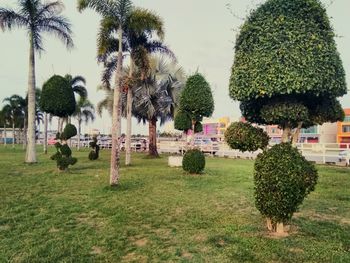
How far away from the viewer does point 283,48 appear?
19.9 ft

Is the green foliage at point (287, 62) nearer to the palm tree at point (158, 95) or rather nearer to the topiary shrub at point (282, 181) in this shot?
the topiary shrub at point (282, 181)

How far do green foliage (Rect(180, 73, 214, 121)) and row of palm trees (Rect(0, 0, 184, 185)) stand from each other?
2773 mm

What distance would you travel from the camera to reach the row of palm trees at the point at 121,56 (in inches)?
520

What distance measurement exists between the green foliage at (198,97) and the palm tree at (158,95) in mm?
12222

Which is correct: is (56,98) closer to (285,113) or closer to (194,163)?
(194,163)

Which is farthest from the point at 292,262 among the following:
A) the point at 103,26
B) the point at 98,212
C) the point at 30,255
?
the point at 103,26

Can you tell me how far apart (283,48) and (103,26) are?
1039cm

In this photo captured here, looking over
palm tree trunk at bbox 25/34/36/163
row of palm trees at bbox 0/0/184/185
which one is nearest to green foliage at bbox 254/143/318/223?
row of palm trees at bbox 0/0/184/185

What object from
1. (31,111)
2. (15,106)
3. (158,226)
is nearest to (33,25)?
(31,111)

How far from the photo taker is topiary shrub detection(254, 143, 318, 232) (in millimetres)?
5977

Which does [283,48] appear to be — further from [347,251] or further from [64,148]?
[64,148]

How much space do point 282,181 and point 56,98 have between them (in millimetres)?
13357

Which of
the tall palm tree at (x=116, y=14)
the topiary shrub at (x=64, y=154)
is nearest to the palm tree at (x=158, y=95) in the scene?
the topiary shrub at (x=64, y=154)

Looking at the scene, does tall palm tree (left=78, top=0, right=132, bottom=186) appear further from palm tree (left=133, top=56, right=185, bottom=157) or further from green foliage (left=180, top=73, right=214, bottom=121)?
palm tree (left=133, top=56, right=185, bottom=157)
